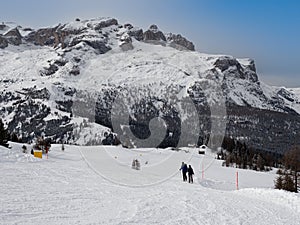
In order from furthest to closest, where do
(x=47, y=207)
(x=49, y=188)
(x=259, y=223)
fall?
1. (x=49, y=188)
2. (x=259, y=223)
3. (x=47, y=207)

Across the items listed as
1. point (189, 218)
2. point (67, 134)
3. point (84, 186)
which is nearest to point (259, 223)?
point (189, 218)

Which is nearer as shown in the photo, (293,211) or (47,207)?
(47,207)

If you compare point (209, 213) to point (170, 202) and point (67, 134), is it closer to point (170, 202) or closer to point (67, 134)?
point (170, 202)

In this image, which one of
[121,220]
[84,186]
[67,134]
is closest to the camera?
[121,220]

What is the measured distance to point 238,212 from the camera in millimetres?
11844

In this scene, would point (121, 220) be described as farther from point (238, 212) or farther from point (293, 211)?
point (293, 211)

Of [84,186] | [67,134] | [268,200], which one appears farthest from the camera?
[67,134]

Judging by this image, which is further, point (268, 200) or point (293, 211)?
point (268, 200)

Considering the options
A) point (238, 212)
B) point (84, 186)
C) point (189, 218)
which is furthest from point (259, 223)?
point (84, 186)

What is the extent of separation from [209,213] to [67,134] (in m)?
170

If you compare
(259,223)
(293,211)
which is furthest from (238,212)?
(293,211)

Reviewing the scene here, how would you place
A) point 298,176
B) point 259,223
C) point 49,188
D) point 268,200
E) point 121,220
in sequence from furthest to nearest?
point 298,176 → point 268,200 → point 49,188 → point 259,223 → point 121,220

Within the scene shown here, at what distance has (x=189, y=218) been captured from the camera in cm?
1005

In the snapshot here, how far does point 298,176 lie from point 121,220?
25.1 metres
